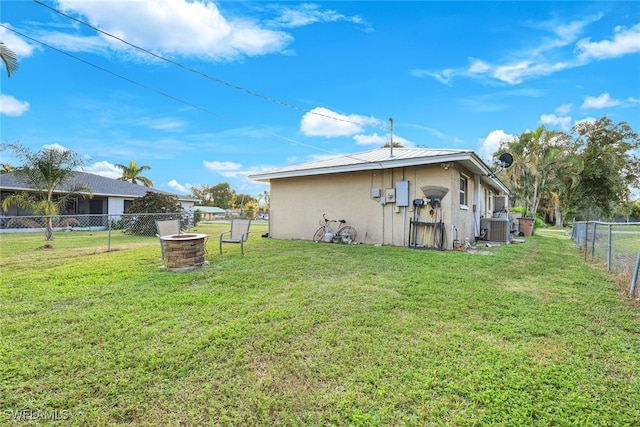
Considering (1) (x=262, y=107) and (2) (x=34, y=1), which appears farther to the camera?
(1) (x=262, y=107)

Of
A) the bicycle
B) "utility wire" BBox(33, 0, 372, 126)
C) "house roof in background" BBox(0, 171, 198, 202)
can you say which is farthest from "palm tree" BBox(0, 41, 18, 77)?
"house roof in background" BBox(0, 171, 198, 202)

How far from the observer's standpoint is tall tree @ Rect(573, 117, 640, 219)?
2612 centimetres

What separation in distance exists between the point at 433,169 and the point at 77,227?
61.0ft

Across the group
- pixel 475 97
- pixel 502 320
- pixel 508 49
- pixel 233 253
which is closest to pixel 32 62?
pixel 233 253

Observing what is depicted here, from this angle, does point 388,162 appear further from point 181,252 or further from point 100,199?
point 100,199

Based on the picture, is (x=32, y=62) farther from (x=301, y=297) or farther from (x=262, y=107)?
(x=301, y=297)

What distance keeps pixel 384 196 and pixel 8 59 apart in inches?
389

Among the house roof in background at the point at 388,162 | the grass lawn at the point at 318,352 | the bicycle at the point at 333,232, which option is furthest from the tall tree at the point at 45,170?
the bicycle at the point at 333,232

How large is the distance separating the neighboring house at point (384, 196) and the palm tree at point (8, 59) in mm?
6682

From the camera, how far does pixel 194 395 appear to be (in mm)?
1985

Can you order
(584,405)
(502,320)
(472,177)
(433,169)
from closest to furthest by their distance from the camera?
(584,405) < (502,320) < (433,169) < (472,177)

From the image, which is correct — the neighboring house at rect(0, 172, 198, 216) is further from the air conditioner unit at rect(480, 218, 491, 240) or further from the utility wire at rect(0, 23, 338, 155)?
the air conditioner unit at rect(480, 218, 491, 240)

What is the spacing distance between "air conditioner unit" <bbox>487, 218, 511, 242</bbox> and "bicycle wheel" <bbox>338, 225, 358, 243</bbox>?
5.32 metres

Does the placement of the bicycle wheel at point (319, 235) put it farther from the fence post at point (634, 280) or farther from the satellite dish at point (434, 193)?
the fence post at point (634, 280)
